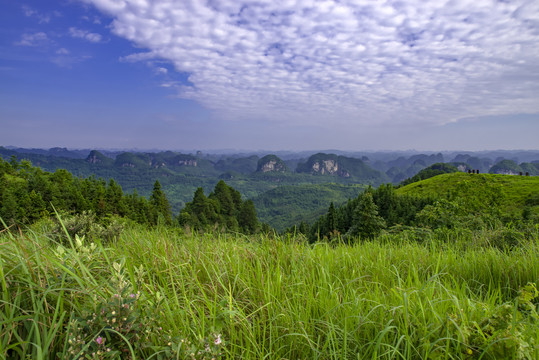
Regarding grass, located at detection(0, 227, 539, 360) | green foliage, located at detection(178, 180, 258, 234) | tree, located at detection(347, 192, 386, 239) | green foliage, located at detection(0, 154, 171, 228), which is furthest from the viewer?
green foliage, located at detection(178, 180, 258, 234)

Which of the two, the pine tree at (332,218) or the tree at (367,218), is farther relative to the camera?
the pine tree at (332,218)

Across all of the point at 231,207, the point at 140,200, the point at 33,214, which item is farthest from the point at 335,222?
the point at 33,214

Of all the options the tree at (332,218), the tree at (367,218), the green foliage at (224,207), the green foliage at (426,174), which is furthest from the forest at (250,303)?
the green foliage at (426,174)

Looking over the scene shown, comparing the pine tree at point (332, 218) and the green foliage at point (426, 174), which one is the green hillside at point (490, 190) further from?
the green foliage at point (426, 174)

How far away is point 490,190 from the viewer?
2217 cm

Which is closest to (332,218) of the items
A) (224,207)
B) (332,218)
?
(332,218)

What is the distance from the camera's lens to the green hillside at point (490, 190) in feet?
68.7

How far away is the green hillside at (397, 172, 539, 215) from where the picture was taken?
2092 cm

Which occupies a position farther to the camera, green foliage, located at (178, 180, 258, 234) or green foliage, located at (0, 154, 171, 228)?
green foliage, located at (178, 180, 258, 234)

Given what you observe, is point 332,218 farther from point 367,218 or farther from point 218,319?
point 218,319

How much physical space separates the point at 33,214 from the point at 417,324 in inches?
2141

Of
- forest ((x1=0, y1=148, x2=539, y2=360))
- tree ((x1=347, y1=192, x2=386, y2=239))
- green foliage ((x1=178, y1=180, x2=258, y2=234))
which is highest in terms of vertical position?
forest ((x1=0, y1=148, x2=539, y2=360))

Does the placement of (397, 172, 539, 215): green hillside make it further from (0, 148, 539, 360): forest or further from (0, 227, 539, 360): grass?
(0, 227, 539, 360): grass

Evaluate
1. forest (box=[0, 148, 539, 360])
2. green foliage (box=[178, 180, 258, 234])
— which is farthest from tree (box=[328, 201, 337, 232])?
forest (box=[0, 148, 539, 360])
